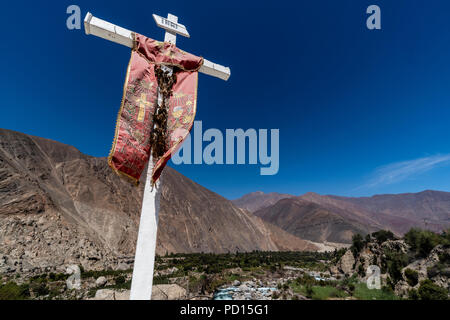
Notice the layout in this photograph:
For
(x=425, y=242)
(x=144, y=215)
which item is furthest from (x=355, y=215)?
(x=144, y=215)

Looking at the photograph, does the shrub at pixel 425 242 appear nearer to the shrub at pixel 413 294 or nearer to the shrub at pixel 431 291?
the shrub at pixel 413 294

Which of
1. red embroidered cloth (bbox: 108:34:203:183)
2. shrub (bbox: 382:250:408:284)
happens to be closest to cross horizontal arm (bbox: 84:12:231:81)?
red embroidered cloth (bbox: 108:34:203:183)

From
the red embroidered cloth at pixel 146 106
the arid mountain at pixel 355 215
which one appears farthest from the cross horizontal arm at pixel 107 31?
the arid mountain at pixel 355 215

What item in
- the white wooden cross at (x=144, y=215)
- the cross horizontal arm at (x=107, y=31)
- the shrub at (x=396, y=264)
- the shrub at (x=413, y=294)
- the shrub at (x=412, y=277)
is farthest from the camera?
the shrub at (x=396, y=264)

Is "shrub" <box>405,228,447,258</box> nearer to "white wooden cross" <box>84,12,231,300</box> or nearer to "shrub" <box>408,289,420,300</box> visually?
"shrub" <box>408,289,420,300</box>

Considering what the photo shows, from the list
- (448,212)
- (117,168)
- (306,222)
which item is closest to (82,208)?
(117,168)

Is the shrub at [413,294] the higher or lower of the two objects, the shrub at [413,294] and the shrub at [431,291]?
the lower
